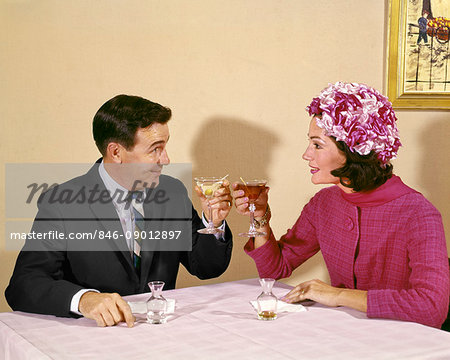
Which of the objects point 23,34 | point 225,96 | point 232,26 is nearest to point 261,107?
point 225,96

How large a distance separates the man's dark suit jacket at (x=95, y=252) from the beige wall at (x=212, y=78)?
1.37 ft

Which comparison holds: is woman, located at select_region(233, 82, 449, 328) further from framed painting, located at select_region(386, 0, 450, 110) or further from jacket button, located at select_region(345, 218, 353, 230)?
framed painting, located at select_region(386, 0, 450, 110)

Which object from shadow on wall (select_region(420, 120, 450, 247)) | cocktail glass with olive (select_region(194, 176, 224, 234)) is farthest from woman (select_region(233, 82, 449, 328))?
shadow on wall (select_region(420, 120, 450, 247))

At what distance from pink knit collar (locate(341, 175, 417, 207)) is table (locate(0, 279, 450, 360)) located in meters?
0.51

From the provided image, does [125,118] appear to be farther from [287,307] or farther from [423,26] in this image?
[423,26]

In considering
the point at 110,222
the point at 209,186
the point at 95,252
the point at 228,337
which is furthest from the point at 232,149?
the point at 228,337

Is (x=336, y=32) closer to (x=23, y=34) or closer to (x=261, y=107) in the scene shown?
(x=261, y=107)

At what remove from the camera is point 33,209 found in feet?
8.90

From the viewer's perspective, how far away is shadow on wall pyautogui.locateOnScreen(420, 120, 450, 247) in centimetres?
336

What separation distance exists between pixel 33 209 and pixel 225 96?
115 cm

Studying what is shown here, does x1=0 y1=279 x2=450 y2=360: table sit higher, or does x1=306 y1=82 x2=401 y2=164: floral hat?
x1=306 y1=82 x2=401 y2=164: floral hat

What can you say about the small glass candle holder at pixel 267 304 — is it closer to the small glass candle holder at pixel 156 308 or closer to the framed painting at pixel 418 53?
the small glass candle holder at pixel 156 308

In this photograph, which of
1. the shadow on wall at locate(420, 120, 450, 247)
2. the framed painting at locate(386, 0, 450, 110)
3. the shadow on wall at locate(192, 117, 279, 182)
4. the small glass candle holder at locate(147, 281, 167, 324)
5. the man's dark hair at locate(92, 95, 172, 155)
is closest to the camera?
the small glass candle holder at locate(147, 281, 167, 324)

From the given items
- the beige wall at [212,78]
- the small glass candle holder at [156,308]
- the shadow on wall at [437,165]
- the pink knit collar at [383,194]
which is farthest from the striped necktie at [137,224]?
the shadow on wall at [437,165]
